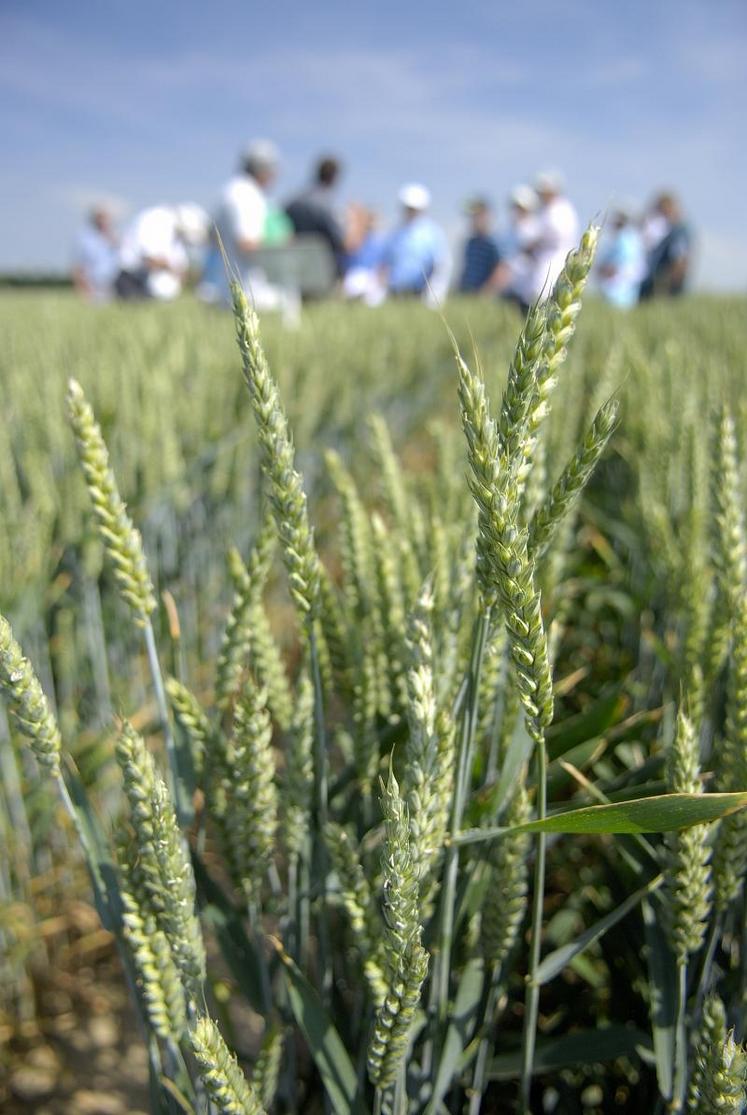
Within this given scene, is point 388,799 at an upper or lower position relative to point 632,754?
upper

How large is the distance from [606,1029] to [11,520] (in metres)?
Answer: 1.08

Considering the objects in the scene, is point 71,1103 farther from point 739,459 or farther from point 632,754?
point 739,459

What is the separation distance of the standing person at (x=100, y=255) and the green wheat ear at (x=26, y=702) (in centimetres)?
838

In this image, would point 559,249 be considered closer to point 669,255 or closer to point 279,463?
point 669,255

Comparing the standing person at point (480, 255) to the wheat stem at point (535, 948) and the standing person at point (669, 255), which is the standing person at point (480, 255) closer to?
the standing person at point (669, 255)

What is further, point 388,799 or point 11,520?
point 11,520

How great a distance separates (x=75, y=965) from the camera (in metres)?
1.58

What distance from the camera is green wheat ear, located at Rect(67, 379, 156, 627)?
63 cm

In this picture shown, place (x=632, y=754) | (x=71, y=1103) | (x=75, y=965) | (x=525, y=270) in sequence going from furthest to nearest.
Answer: (x=525, y=270) < (x=75, y=965) < (x=71, y=1103) < (x=632, y=754)

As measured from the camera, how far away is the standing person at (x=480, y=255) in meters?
8.65

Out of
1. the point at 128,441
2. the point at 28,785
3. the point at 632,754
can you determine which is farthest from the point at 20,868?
the point at 632,754

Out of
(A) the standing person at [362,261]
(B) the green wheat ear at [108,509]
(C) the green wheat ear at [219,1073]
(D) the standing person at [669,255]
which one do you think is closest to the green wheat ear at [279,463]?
(B) the green wheat ear at [108,509]

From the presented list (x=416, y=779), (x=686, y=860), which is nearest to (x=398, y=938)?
(x=416, y=779)

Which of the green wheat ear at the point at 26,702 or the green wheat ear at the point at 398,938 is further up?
the green wheat ear at the point at 26,702
